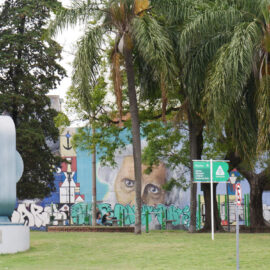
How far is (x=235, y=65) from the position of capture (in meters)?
20.7

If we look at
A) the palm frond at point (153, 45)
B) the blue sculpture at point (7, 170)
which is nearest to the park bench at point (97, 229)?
the palm frond at point (153, 45)

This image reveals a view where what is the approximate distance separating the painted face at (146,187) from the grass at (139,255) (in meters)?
28.2

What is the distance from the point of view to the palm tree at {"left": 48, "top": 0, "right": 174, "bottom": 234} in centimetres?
2273

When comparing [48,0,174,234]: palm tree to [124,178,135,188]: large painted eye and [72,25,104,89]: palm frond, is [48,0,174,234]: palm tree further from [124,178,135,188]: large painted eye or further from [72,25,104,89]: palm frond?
[124,178,135,188]: large painted eye

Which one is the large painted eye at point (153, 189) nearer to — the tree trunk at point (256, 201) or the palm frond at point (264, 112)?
the tree trunk at point (256, 201)

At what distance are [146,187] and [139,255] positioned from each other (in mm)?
33202

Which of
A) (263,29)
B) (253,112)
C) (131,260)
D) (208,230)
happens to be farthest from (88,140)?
(131,260)

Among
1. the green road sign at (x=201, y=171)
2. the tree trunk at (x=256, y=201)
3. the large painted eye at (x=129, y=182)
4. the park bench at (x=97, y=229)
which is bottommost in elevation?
the park bench at (x=97, y=229)

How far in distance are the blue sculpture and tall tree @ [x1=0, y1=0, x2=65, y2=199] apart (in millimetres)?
15958

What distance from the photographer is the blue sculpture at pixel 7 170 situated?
1761 centimetres

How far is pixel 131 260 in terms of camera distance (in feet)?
49.1

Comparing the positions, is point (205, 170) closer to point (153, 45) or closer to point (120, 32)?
point (153, 45)

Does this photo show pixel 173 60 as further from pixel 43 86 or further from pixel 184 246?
pixel 43 86

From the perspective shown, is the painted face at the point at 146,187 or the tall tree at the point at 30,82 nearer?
the tall tree at the point at 30,82
